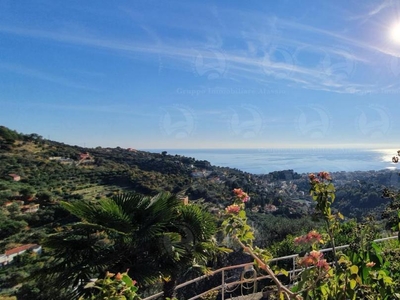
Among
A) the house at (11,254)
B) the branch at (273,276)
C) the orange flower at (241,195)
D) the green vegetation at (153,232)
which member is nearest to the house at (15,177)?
the green vegetation at (153,232)

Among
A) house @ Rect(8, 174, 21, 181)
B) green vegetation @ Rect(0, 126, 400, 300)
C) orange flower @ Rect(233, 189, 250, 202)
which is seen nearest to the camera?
orange flower @ Rect(233, 189, 250, 202)

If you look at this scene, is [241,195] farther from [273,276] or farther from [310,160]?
[310,160]

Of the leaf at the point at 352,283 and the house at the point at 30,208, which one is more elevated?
the leaf at the point at 352,283

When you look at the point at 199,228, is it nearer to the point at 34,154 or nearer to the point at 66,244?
the point at 66,244

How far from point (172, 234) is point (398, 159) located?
2260 mm

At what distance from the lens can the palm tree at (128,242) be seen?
2.84m

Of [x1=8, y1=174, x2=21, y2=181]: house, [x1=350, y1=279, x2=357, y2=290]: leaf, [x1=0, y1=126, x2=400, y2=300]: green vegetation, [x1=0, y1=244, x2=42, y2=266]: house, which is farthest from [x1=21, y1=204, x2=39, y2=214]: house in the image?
[x1=350, y1=279, x2=357, y2=290]: leaf

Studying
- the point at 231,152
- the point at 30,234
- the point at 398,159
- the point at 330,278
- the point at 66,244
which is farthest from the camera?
the point at 231,152

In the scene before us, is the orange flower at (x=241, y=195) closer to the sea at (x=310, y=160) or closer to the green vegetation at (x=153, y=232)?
the green vegetation at (x=153, y=232)

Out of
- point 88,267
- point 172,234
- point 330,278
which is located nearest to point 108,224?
point 88,267

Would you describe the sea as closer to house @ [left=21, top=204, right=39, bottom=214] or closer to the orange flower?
the orange flower

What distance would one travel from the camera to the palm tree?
2836mm

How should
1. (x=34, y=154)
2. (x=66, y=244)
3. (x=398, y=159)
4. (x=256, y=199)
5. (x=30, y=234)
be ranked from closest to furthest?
(x=398, y=159), (x=66, y=244), (x=30, y=234), (x=256, y=199), (x=34, y=154)

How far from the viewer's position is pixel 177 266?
123 inches
